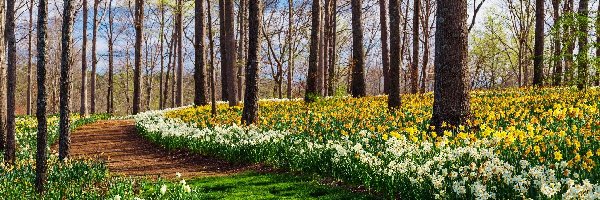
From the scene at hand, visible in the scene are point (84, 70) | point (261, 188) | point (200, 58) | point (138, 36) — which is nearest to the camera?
point (261, 188)

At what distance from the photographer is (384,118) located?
37.9 feet

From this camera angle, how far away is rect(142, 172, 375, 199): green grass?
6.81 metres

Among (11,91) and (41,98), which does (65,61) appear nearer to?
(41,98)

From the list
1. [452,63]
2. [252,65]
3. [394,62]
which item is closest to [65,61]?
[252,65]

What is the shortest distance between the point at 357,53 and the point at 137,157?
1109 centimetres

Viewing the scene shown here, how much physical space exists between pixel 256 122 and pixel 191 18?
2697 centimetres

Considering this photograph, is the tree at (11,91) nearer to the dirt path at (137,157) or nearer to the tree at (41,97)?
the dirt path at (137,157)

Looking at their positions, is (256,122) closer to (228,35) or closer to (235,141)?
(235,141)

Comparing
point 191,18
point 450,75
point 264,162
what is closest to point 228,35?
point 264,162

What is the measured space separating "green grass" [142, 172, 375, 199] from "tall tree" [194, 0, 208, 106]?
45.7 feet

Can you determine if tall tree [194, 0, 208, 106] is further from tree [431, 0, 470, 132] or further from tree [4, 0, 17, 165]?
tree [431, 0, 470, 132]

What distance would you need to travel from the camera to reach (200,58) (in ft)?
72.9

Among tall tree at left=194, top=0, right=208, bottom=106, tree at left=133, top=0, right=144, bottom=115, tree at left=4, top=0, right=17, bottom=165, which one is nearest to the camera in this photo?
tree at left=4, top=0, right=17, bottom=165

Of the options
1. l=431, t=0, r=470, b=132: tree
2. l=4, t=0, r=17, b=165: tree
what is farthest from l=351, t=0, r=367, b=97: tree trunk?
l=4, t=0, r=17, b=165: tree
